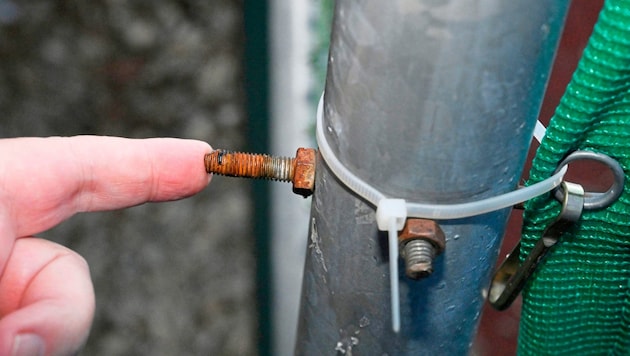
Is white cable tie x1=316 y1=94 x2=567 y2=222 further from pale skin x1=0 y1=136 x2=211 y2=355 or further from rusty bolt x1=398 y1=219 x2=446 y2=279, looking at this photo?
pale skin x1=0 y1=136 x2=211 y2=355

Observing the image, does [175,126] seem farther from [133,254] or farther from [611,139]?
[611,139]

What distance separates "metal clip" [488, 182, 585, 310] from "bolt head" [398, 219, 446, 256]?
10 centimetres

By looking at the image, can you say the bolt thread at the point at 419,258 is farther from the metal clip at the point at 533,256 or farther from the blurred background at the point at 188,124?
the blurred background at the point at 188,124

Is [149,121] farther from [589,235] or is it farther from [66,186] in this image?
[589,235]

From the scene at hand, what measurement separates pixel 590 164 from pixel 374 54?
15.2 inches

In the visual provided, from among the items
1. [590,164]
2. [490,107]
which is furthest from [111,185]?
[590,164]

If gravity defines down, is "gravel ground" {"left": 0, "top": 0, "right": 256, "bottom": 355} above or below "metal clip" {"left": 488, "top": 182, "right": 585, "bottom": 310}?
below

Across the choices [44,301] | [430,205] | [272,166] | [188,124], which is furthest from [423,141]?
[188,124]

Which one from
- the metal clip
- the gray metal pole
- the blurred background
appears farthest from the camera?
the blurred background

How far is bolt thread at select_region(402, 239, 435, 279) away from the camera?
346 millimetres

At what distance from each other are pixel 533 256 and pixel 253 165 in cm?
20

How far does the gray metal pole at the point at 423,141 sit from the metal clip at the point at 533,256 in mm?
53

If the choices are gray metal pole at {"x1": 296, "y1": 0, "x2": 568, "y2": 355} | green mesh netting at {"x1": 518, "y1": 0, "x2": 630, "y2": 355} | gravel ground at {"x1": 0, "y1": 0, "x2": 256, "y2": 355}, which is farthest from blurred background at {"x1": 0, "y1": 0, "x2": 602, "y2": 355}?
gray metal pole at {"x1": 296, "y1": 0, "x2": 568, "y2": 355}

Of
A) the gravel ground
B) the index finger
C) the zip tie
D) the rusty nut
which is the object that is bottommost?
the gravel ground
